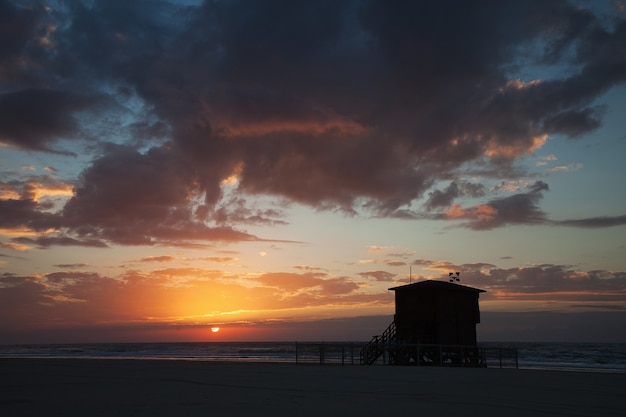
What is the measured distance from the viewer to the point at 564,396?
12586 millimetres

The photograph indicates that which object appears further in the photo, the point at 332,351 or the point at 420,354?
the point at 420,354

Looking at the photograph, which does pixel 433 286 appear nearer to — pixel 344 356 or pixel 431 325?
pixel 431 325

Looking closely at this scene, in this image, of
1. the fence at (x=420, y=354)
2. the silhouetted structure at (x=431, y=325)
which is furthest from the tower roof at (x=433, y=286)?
the fence at (x=420, y=354)

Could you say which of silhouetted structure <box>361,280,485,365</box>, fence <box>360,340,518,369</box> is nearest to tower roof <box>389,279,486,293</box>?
silhouetted structure <box>361,280,485,365</box>

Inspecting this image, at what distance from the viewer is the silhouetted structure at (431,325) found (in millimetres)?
31734

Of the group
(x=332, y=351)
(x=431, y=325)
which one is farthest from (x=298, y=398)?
(x=431, y=325)

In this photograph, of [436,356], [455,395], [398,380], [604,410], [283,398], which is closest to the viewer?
[604,410]

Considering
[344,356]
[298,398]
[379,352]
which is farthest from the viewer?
[344,356]

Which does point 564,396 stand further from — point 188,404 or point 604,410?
point 188,404

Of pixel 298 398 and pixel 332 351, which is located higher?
pixel 298 398

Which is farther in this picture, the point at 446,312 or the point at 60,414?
the point at 446,312

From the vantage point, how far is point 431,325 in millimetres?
32281

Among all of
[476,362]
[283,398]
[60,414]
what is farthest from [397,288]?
[60,414]

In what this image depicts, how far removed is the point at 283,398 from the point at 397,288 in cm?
2320
